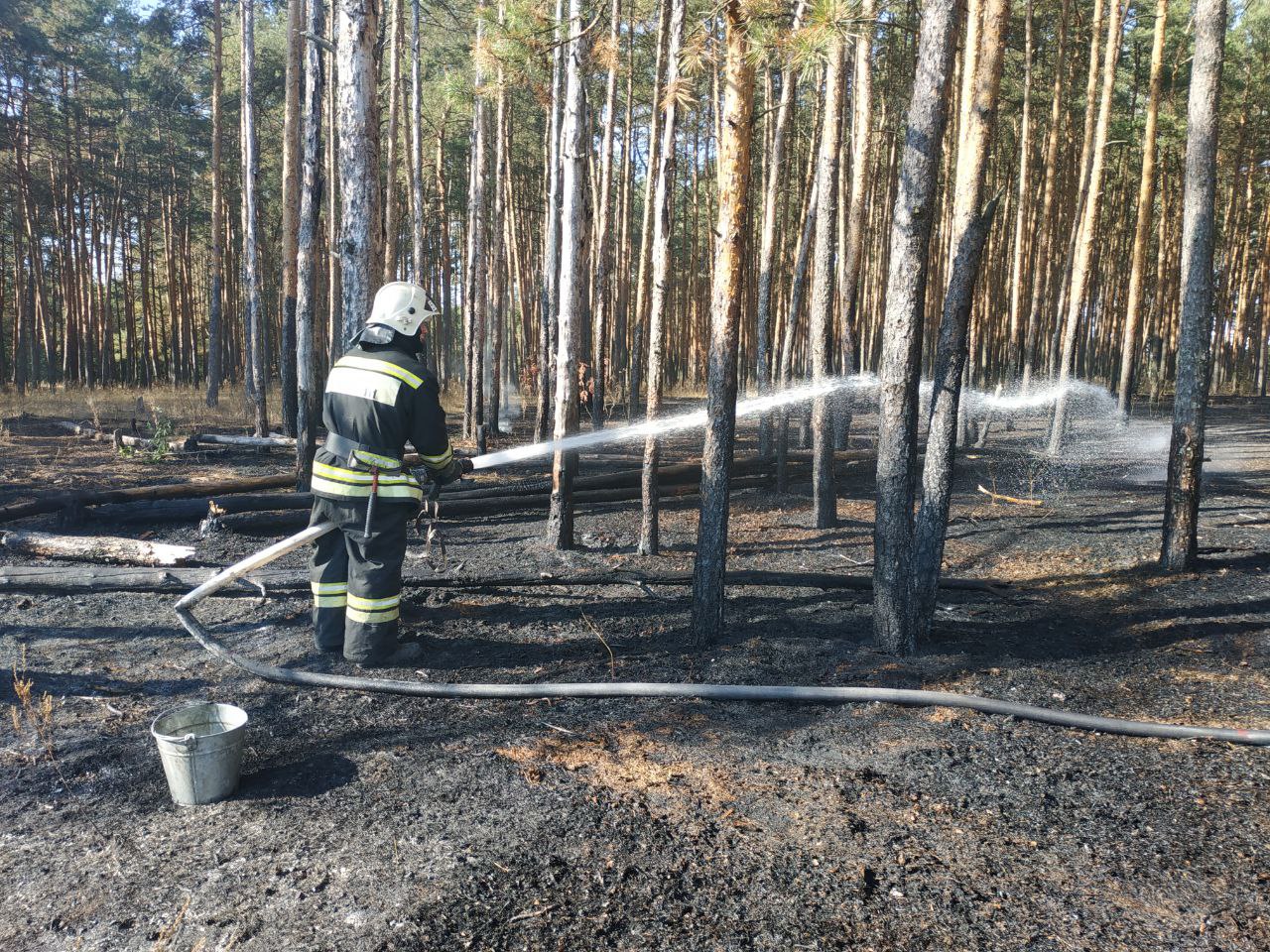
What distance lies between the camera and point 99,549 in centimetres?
714

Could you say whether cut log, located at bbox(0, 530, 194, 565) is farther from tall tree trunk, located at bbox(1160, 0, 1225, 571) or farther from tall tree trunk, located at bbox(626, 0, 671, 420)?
tall tree trunk, located at bbox(1160, 0, 1225, 571)

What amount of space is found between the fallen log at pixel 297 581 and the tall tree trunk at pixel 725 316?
1.22 metres

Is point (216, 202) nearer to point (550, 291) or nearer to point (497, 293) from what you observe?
point (497, 293)

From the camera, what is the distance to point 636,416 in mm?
19781

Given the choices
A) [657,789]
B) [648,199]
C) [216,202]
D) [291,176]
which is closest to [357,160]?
[657,789]

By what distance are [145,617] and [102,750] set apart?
94.7 inches

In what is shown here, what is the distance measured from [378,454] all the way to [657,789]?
2539 mm

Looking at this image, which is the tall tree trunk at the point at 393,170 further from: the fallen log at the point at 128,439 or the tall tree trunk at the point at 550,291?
the fallen log at the point at 128,439

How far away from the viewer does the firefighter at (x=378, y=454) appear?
499cm

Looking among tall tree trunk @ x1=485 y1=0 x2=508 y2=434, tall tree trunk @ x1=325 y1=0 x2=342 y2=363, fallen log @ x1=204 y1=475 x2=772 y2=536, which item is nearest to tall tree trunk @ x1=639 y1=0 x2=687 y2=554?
fallen log @ x1=204 y1=475 x2=772 y2=536

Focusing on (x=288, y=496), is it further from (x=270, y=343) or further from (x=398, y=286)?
(x=270, y=343)

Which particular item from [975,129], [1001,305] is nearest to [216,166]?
[975,129]

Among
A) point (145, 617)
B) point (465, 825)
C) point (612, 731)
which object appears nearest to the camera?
point (465, 825)

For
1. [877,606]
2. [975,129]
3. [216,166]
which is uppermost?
[216,166]
